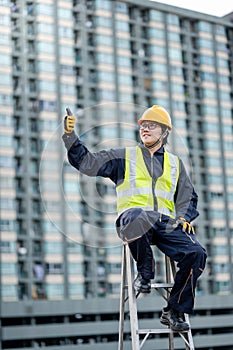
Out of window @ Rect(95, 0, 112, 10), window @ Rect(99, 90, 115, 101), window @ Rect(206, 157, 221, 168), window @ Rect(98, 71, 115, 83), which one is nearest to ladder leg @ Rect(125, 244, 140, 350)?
window @ Rect(99, 90, 115, 101)

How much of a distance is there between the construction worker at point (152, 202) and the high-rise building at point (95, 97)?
20276 millimetres

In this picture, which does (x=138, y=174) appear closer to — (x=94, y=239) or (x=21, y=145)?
(x=94, y=239)

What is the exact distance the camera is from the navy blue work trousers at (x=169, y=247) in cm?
224

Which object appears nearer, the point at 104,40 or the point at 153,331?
the point at 153,331

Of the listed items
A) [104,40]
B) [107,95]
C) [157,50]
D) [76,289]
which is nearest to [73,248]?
[76,289]

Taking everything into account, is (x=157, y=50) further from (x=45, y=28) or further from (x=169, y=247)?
(x=169, y=247)

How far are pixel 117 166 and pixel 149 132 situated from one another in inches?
5.8

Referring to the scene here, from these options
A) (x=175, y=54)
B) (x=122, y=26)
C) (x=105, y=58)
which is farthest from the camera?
(x=175, y=54)

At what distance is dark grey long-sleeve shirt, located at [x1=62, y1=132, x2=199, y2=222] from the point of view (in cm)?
227

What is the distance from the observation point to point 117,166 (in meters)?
2.34

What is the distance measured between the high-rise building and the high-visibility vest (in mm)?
20305

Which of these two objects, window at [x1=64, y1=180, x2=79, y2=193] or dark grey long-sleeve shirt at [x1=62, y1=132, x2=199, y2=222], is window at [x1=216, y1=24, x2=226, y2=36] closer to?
window at [x1=64, y1=180, x2=79, y2=193]

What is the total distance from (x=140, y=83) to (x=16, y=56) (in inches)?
199

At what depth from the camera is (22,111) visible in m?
27.2
